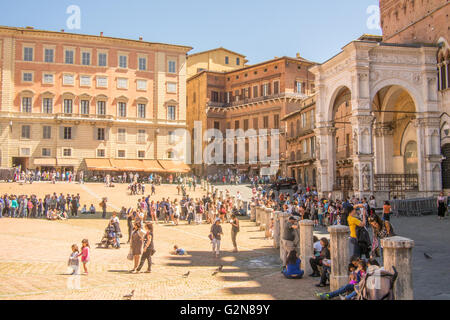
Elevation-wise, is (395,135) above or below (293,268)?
above

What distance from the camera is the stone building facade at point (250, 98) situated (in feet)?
181

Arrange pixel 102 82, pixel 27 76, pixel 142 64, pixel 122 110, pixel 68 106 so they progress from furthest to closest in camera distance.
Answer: pixel 142 64
pixel 122 110
pixel 102 82
pixel 68 106
pixel 27 76

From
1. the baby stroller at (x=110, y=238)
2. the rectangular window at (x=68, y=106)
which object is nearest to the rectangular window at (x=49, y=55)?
the rectangular window at (x=68, y=106)

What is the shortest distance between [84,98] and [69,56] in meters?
5.34

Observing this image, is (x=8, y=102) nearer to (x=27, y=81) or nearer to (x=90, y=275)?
(x=27, y=81)

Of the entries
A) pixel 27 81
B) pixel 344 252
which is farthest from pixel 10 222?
pixel 27 81

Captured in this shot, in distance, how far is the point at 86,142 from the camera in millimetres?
49094

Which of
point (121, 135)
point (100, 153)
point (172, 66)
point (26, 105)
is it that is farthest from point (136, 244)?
point (172, 66)

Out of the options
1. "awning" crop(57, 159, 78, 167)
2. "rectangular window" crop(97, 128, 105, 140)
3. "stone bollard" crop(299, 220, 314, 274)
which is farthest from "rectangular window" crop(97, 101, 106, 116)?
"stone bollard" crop(299, 220, 314, 274)

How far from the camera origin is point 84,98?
49812 millimetres

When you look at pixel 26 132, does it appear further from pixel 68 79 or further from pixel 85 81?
pixel 85 81

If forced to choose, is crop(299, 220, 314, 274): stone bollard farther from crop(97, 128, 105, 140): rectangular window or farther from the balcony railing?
the balcony railing

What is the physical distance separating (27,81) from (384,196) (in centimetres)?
4193

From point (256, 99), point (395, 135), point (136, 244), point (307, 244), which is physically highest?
point (256, 99)
